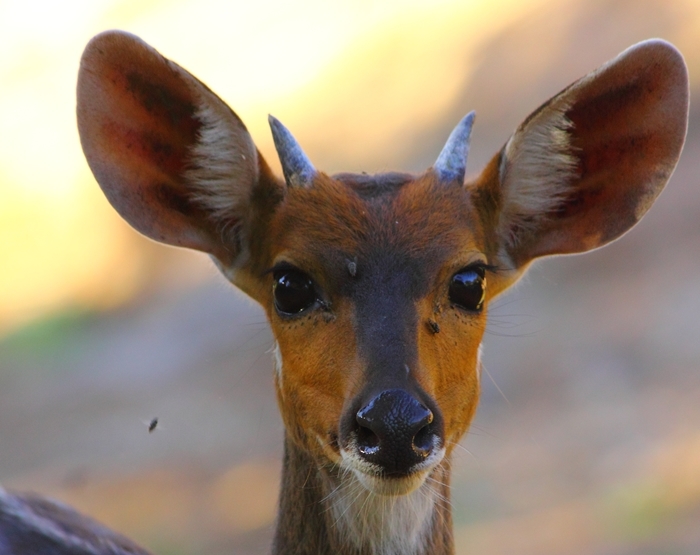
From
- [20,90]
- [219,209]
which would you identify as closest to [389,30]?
[20,90]

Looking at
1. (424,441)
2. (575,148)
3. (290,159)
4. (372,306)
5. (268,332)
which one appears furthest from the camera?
(268,332)

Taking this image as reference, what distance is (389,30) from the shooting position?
68.4 ft

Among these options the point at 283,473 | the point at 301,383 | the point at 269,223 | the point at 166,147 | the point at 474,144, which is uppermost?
the point at 166,147

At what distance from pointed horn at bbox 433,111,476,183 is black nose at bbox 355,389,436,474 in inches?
61.0

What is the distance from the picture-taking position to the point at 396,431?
4.59m

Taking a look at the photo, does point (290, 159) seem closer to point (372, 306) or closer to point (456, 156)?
point (456, 156)

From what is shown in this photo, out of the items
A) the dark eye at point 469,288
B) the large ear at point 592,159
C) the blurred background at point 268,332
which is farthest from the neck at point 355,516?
the blurred background at point 268,332

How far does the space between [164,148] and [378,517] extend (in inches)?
84.4

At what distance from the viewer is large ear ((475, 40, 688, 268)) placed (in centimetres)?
570

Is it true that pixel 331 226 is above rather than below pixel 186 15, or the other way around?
above

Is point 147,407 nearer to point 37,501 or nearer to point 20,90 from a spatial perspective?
point 20,90

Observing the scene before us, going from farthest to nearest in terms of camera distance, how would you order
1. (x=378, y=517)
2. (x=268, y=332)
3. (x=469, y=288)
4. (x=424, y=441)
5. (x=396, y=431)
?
(x=268, y=332)
(x=469, y=288)
(x=378, y=517)
(x=424, y=441)
(x=396, y=431)

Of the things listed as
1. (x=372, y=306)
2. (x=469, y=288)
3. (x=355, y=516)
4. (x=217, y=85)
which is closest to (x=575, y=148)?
(x=469, y=288)

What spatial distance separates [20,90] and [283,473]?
15686 millimetres
